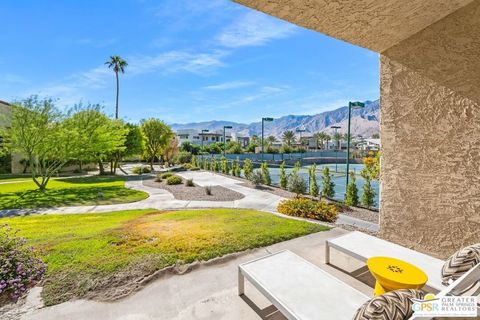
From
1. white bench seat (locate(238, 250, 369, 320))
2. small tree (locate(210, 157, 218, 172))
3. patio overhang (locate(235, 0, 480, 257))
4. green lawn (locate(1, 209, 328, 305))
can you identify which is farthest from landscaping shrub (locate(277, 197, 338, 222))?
Result: small tree (locate(210, 157, 218, 172))

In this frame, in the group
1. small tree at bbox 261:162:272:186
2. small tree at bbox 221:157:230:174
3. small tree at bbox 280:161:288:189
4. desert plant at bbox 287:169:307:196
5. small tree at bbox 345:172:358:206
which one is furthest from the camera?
small tree at bbox 221:157:230:174

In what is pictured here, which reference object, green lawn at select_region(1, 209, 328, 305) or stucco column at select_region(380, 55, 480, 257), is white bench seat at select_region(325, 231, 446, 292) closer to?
stucco column at select_region(380, 55, 480, 257)

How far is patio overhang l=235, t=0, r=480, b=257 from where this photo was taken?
3072mm

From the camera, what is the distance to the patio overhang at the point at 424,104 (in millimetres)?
3072

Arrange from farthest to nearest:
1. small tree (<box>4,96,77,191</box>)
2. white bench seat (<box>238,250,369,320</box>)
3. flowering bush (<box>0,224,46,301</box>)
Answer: small tree (<box>4,96,77,191</box>) < flowering bush (<box>0,224,46,301</box>) < white bench seat (<box>238,250,369,320</box>)

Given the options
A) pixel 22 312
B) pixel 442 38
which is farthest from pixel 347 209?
pixel 22 312

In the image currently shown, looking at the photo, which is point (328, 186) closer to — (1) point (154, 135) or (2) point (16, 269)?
(2) point (16, 269)

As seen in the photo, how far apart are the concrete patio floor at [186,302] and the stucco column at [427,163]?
1.30m

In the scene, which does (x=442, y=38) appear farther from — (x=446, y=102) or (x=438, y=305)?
(x=438, y=305)

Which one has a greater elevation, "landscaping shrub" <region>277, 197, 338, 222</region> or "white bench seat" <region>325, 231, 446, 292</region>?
"white bench seat" <region>325, 231, 446, 292</region>

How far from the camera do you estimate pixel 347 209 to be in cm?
923

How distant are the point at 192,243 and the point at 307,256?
7.85 ft

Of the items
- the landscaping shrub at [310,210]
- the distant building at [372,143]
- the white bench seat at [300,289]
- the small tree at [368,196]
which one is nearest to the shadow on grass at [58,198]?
the landscaping shrub at [310,210]

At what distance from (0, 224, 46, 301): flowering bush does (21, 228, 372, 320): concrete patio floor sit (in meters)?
0.64
